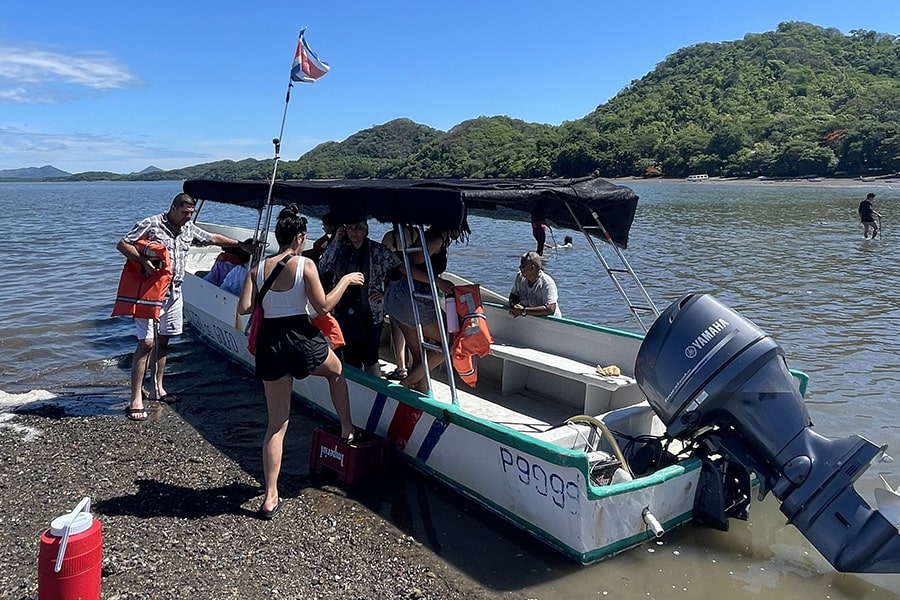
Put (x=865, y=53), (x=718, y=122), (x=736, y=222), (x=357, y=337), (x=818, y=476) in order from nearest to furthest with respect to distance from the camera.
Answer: (x=818, y=476), (x=357, y=337), (x=736, y=222), (x=718, y=122), (x=865, y=53)

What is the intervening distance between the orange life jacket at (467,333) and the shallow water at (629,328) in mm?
1017

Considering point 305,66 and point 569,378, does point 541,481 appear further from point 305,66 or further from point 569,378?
point 305,66

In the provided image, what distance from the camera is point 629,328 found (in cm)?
1152

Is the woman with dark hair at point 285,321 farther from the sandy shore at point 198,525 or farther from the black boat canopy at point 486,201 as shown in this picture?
the black boat canopy at point 486,201

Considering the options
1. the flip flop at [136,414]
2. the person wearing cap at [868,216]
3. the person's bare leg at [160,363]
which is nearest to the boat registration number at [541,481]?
the flip flop at [136,414]

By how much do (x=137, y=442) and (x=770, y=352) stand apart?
5288 millimetres

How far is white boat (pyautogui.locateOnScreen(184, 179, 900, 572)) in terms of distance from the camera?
4082 mm

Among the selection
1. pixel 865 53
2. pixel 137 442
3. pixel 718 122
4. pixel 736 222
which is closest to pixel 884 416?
pixel 137 442

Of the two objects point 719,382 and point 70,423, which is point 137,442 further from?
point 719,382

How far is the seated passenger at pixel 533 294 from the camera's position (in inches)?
277

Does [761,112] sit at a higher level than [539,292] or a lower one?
higher

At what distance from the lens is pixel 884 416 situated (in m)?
7.29

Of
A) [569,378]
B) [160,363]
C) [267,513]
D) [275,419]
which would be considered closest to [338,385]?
[275,419]

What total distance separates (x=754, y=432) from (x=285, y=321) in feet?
9.84
